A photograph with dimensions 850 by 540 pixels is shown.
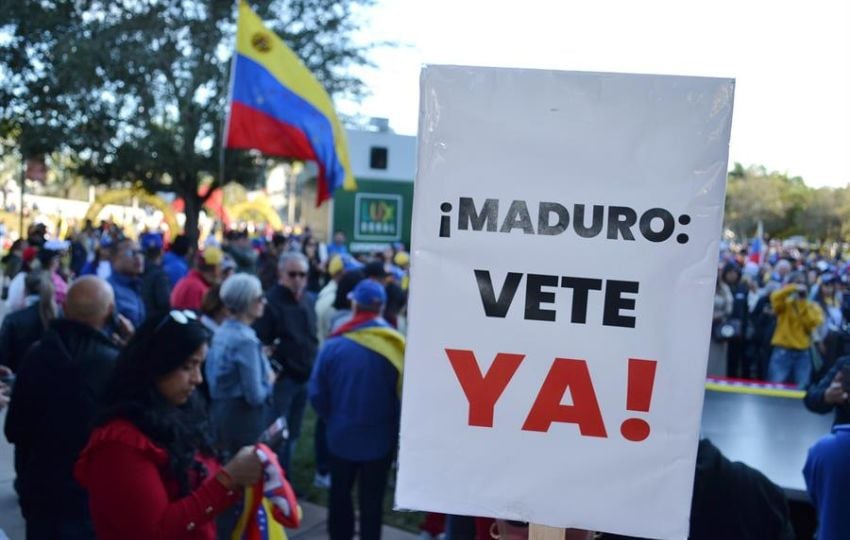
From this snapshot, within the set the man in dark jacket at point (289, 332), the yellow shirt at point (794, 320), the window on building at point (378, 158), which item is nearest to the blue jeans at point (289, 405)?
the man in dark jacket at point (289, 332)

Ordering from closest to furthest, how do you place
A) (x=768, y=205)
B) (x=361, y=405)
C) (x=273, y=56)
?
(x=361, y=405) < (x=273, y=56) < (x=768, y=205)

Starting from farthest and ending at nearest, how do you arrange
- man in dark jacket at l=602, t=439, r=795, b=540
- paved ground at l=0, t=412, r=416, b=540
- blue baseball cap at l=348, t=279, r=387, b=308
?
paved ground at l=0, t=412, r=416, b=540 < blue baseball cap at l=348, t=279, r=387, b=308 < man in dark jacket at l=602, t=439, r=795, b=540

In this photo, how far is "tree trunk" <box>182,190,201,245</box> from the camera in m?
21.7

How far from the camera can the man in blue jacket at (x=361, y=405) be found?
432cm

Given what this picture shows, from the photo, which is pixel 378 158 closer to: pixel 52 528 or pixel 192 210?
pixel 192 210

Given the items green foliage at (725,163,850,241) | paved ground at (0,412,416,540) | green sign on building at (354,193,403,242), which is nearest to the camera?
paved ground at (0,412,416,540)

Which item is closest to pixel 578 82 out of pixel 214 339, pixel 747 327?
pixel 214 339

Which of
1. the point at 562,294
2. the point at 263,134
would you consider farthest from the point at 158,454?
the point at 263,134

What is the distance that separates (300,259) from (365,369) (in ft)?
5.68

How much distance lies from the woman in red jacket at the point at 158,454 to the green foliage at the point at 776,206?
48688 millimetres

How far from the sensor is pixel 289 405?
5.88 metres

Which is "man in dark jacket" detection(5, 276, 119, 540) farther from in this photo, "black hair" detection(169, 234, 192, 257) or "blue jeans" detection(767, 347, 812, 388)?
"blue jeans" detection(767, 347, 812, 388)

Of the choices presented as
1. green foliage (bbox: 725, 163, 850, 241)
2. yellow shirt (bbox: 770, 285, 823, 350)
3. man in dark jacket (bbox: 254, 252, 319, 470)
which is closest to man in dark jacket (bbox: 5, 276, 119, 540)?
man in dark jacket (bbox: 254, 252, 319, 470)

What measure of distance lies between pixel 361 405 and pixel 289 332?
59.4 inches
